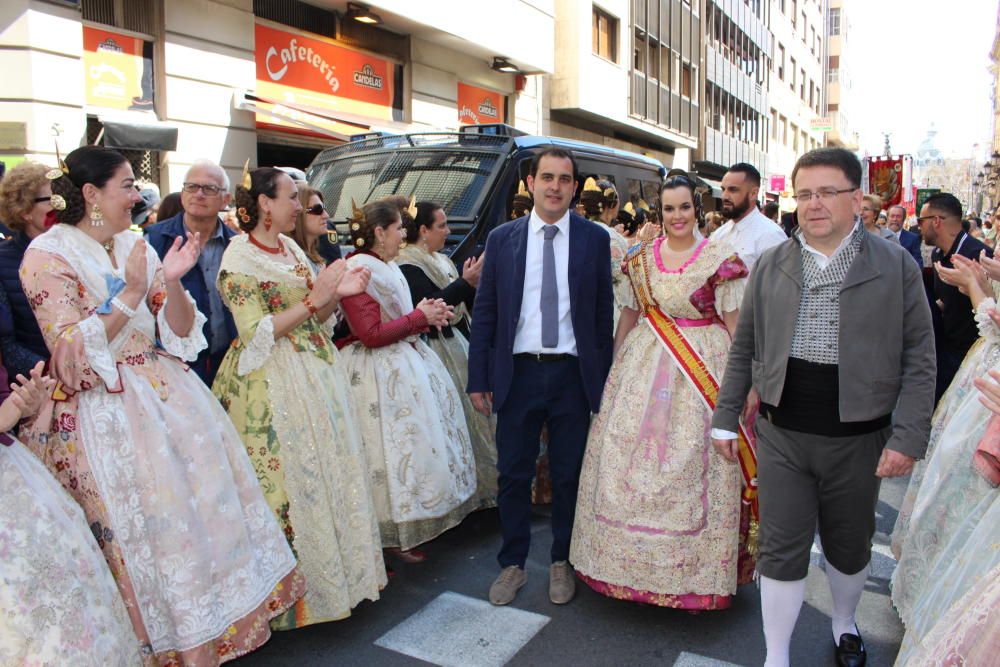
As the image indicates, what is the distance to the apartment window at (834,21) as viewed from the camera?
204 feet

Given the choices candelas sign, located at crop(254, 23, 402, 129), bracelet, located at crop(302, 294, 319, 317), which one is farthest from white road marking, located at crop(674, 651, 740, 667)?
candelas sign, located at crop(254, 23, 402, 129)

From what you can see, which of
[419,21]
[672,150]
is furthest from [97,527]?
[672,150]

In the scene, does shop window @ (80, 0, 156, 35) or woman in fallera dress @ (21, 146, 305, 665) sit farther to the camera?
shop window @ (80, 0, 156, 35)

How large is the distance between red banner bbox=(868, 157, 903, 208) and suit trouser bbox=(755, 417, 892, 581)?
1435 centimetres

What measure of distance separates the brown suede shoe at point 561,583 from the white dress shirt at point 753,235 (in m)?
2.14

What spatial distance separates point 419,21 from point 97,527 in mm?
12266

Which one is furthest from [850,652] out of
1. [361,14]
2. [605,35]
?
[605,35]

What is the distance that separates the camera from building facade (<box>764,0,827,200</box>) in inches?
1635

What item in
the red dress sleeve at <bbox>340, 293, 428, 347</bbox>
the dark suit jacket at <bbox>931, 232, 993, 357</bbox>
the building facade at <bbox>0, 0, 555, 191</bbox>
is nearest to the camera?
the red dress sleeve at <bbox>340, 293, 428, 347</bbox>

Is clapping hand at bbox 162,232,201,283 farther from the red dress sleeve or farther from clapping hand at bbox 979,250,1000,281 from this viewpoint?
clapping hand at bbox 979,250,1000,281

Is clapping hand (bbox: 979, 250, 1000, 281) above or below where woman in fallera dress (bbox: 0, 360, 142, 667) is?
above

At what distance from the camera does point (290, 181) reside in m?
3.64

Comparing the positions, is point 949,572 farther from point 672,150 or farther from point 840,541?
point 672,150

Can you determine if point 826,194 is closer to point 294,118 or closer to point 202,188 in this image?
point 202,188
